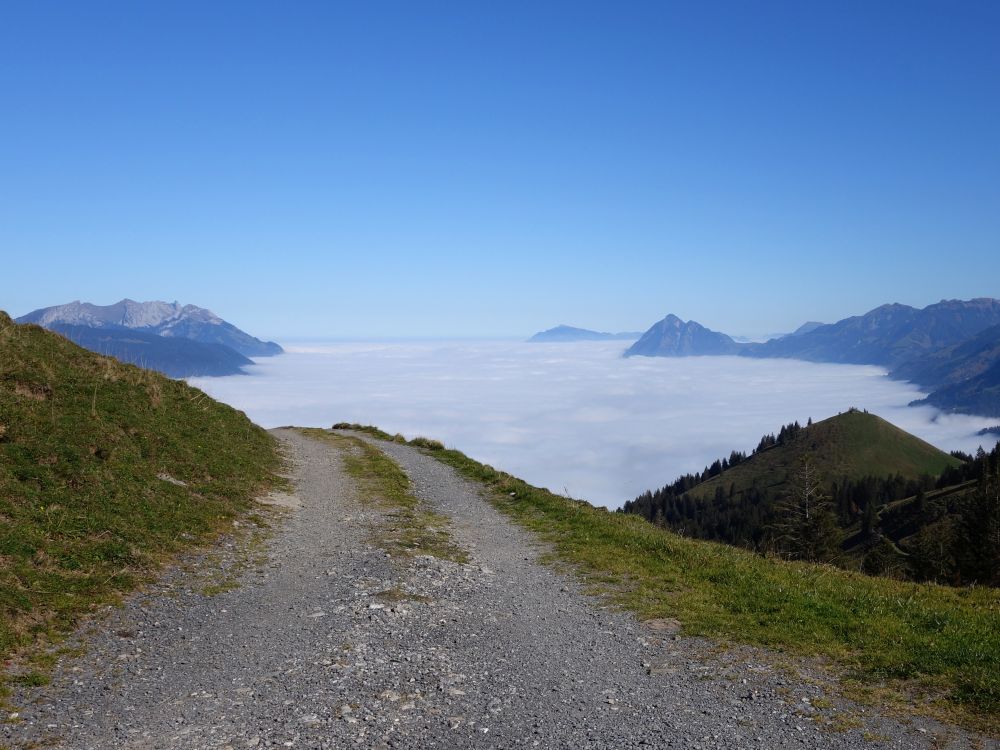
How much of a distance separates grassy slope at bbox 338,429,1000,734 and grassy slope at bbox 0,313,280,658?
1203cm

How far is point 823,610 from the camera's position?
44.5ft

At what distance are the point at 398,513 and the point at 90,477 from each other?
1092 centimetres

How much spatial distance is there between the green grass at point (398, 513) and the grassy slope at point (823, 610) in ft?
12.9

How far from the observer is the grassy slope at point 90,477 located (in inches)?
507

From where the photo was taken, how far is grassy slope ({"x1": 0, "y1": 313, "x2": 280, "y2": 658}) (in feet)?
42.2

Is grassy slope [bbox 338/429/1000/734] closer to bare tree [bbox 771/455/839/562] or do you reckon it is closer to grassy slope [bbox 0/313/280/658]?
grassy slope [bbox 0/313/280/658]

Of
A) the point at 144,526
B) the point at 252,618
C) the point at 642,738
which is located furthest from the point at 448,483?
the point at 642,738

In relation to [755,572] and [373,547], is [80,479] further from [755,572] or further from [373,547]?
[755,572]

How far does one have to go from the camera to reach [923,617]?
13062 mm

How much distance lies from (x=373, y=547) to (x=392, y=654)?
7972 millimetres

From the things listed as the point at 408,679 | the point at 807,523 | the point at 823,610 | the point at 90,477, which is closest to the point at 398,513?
the point at 90,477

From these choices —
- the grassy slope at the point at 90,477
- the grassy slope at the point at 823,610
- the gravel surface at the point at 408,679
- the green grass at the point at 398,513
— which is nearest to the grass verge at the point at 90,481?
the grassy slope at the point at 90,477

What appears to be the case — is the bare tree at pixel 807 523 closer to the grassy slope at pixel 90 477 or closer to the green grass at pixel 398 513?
the green grass at pixel 398 513

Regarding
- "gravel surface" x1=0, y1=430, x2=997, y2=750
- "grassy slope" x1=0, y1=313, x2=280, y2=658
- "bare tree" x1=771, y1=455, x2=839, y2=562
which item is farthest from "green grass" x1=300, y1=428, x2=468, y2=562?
"bare tree" x1=771, y1=455, x2=839, y2=562
